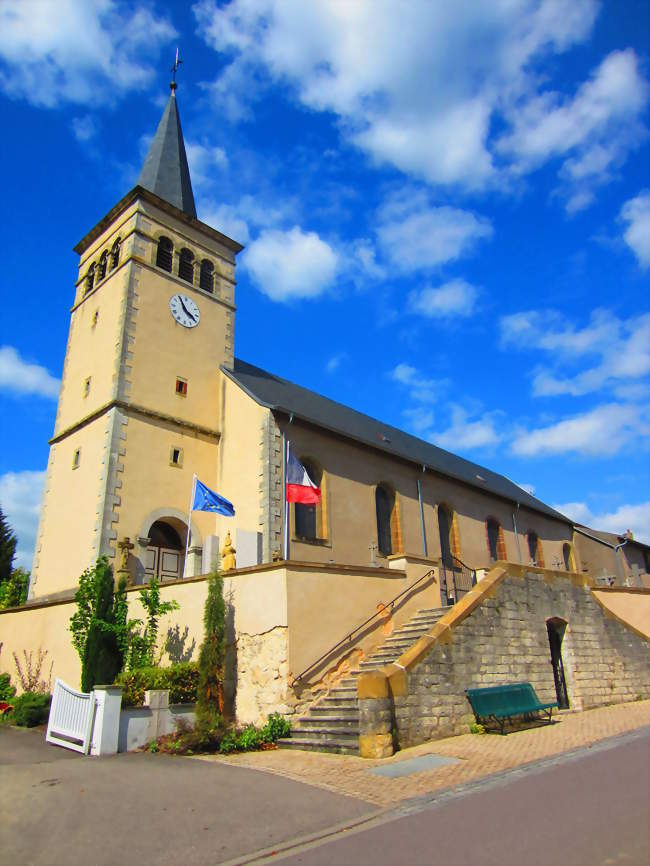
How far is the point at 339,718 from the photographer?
32.3 feet

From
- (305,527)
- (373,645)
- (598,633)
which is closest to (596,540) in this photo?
(598,633)

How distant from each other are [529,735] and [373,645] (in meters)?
3.28

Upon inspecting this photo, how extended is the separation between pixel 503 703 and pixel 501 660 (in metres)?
1.05

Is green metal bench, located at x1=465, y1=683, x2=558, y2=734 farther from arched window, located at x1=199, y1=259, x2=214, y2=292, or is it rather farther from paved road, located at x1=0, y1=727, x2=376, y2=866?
arched window, located at x1=199, y1=259, x2=214, y2=292

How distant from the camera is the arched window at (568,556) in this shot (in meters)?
29.5

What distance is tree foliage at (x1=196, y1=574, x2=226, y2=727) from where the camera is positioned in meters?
10.5

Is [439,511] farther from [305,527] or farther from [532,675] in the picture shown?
[532,675]

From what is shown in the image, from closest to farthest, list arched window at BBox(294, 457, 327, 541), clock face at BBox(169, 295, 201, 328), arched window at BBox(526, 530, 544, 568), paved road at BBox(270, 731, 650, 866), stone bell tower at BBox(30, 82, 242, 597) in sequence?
paved road at BBox(270, 731, 650, 866) < stone bell tower at BBox(30, 82, 242, 597) < arched window at BBox(294, 457, 327, 541) < clock face at BBox(169, 295, 201, 328) < arched window at BBox(526, 530, 544, 568)

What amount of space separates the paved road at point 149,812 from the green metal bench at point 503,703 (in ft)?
13.9

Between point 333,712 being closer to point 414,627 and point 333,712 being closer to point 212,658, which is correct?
point 212,658

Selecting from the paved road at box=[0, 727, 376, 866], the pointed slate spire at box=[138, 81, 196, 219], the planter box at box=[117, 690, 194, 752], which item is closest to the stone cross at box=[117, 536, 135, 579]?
the planter box at box=[117, 690, 194, 752]

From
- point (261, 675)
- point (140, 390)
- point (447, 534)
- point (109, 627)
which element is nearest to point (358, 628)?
point (261, 675)

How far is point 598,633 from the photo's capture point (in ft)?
47.2

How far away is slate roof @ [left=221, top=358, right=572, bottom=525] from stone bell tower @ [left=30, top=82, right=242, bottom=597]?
1.58 metres
